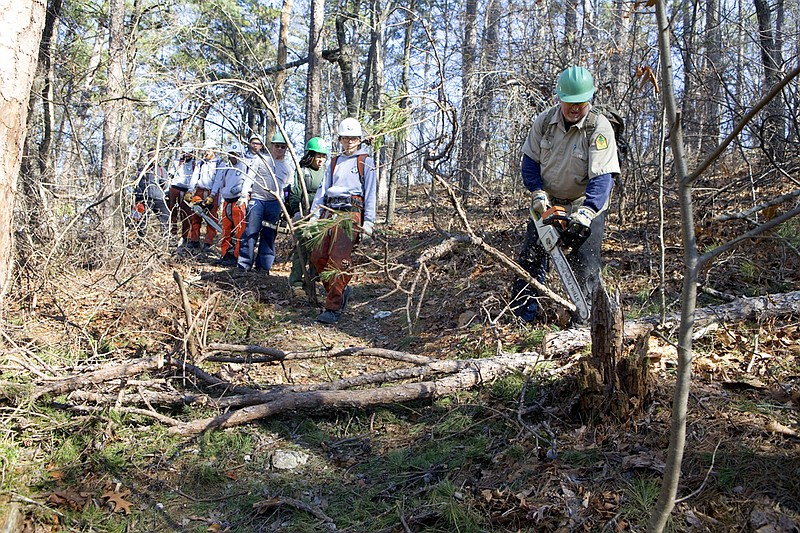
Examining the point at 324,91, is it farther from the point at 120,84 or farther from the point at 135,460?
the point at 135,460

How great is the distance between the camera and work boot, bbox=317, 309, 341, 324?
19.5 ft

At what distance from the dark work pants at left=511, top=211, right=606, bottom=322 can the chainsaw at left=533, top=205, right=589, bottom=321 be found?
17cm

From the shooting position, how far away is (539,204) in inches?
171

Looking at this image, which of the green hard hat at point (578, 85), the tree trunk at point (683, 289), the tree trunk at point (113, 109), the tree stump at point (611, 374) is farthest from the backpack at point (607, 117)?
the tree trunk at point (113, 109)

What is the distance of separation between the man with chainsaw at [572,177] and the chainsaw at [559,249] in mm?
17

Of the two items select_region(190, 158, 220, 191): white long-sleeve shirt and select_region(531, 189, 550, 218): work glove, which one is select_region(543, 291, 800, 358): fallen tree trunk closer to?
select_region(531, 189, 550, 218): work glove

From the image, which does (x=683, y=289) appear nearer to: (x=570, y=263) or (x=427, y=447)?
(x=427, y=447)

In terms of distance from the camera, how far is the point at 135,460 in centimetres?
333

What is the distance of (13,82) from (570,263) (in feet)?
12.9

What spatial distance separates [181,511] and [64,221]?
438 centimetres

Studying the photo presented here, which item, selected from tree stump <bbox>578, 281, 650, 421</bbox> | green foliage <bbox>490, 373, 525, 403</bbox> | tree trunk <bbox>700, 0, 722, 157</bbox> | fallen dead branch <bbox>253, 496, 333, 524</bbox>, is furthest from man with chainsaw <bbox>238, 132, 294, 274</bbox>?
tree stump <bbox>578, 281, 650, 421</bbox>

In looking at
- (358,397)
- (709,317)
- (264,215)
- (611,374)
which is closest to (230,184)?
(264,215)

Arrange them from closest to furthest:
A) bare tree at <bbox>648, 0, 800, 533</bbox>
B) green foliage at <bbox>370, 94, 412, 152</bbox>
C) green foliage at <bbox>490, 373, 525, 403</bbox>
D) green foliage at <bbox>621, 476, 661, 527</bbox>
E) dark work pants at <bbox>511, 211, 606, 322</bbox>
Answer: bare tree at <bbox>648, 0, 800, 533</bbox>
green foliage at <bbox>621, 476, 661, 527</bbox>
green foliage at <bbox>490, 373, 525, 403</bbox>
green foliage at <bbox>370, 94, 412, 152</bbox>
dark work pants at <bbox>511, 211, 606, 322</bbox>

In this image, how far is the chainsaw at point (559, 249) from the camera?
4.13 meters
